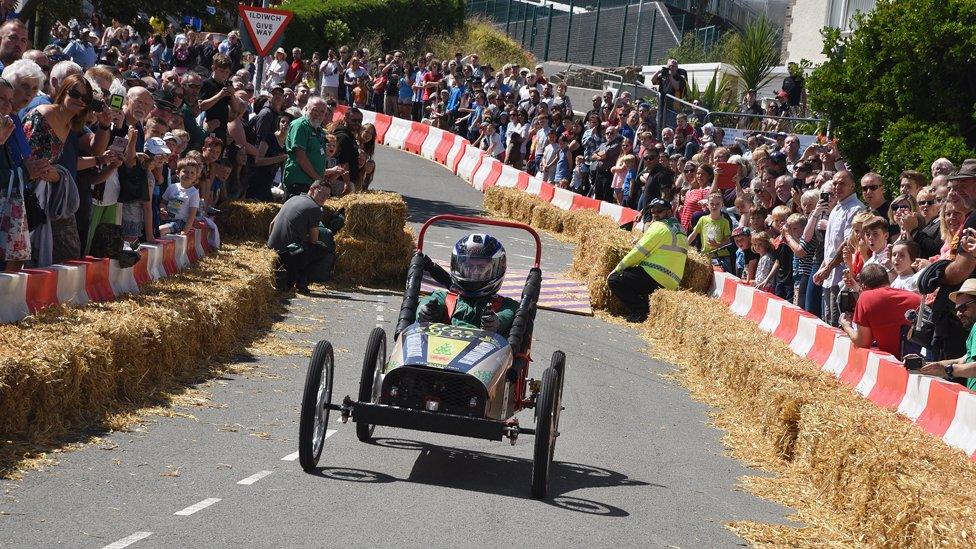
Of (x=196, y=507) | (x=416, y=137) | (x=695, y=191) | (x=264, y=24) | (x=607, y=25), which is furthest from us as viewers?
(x=607, y=25)

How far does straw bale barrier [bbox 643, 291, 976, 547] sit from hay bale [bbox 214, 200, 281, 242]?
6642mm

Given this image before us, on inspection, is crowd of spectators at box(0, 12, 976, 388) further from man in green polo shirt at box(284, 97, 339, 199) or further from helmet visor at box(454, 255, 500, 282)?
helmet visor at box(454, 255, 500, 282)

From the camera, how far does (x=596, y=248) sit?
19000mm

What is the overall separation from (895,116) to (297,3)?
126 ft

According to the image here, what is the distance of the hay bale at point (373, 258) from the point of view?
58.7 feet

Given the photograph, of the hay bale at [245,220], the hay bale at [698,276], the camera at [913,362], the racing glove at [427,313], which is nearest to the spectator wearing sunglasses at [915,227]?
the camera at [913,362]

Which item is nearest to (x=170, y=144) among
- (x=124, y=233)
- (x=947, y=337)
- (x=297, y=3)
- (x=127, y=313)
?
(x=124, y=233)

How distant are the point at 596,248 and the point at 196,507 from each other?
1241 cm

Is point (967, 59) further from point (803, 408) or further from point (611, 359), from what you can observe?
point (803, 408)

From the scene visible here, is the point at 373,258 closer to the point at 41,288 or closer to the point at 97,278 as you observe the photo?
the point at 97,278

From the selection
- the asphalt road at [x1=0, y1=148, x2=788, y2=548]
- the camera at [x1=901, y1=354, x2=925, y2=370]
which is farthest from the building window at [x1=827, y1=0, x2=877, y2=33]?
the camera at [x1=901, y1=354, x2=925, y2=370]

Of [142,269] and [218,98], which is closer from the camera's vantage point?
[142,269]

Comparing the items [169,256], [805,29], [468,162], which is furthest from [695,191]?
[805,29]

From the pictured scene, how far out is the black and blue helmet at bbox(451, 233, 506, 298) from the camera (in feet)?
30.9
